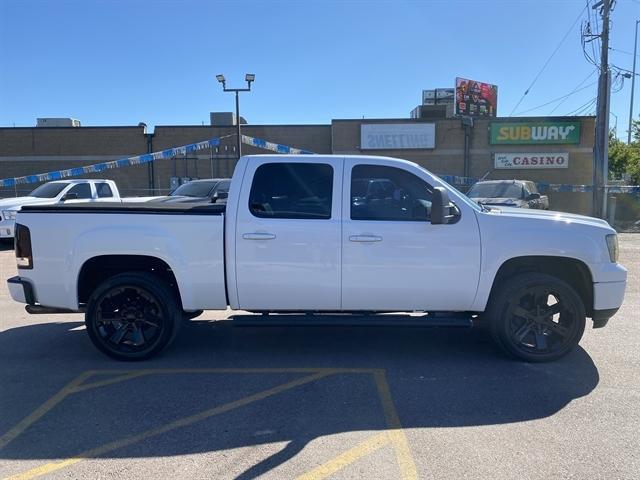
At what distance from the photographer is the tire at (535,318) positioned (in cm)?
486

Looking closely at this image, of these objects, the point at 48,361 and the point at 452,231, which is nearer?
the point at 452,231

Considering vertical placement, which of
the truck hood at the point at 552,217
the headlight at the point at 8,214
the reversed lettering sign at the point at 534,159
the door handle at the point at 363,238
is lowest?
the headlight at the point at 8,214

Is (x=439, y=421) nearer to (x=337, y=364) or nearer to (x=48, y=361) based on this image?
(x=337, y=364)

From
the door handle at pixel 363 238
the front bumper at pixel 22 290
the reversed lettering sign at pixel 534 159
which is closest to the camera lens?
the door handle at pixel 363 238

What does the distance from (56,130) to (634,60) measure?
4003cm

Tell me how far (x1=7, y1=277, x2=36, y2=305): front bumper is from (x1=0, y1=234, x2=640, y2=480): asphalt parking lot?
659mm

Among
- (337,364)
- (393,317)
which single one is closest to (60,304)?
(337,364)

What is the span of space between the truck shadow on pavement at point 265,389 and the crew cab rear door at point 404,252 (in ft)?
2.26

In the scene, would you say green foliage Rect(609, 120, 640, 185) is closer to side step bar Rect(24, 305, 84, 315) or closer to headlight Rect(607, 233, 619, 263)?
headlight Rect(607, 233, 619, 263)

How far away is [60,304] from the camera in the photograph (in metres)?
4.95

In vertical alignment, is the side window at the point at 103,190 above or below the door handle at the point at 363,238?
above

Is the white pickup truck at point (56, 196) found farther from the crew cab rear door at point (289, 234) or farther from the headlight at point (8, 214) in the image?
the crew cab rear door at point (289, 234)

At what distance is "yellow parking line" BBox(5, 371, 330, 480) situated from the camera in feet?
10.3

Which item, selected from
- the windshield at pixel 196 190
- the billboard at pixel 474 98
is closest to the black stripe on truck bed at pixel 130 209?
the windshield at pixel 196 190
